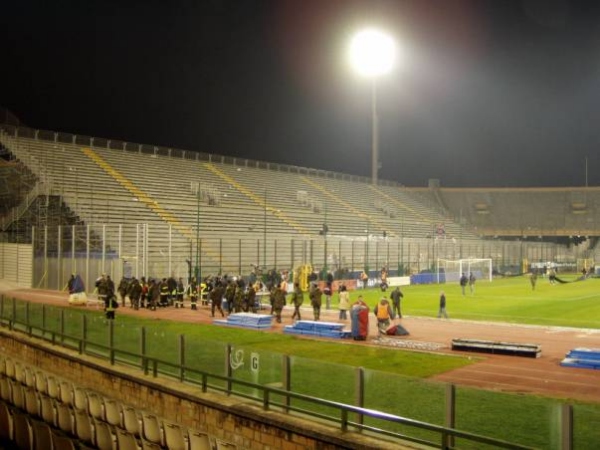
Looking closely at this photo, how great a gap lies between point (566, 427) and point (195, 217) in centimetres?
4621

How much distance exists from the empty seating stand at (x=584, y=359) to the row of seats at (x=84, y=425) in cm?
1249

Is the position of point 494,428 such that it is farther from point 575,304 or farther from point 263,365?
point 575,304

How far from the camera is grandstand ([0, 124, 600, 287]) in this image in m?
41.2

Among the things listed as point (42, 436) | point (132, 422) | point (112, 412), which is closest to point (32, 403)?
point (112, 412)

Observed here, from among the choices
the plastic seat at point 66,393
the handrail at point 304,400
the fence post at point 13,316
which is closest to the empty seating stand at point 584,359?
the handrail at point 304,400

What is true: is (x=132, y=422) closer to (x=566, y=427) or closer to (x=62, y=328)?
(x=566, y=427)

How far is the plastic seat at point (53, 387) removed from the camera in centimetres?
1261

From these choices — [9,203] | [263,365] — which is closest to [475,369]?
[263,365]

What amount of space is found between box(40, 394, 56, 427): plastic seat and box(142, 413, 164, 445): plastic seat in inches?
82.9

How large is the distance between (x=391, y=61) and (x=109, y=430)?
45077mm

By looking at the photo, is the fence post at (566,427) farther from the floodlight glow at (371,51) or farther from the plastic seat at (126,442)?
the floodlight glow at (371,51)

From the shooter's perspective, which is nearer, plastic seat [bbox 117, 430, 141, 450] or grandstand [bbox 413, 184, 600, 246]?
plastic seat [bbox 117, 430, 141, 450]

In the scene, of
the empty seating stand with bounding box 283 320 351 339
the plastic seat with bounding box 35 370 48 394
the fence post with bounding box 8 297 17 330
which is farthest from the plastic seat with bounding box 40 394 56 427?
the empty seating stand with bounding box 283 320 351 339

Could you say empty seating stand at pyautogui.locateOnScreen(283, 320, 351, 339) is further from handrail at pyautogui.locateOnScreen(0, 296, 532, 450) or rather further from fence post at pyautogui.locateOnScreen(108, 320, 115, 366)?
fence post at pyautogui.locateOnScreen(108, 320, 115, 366)
